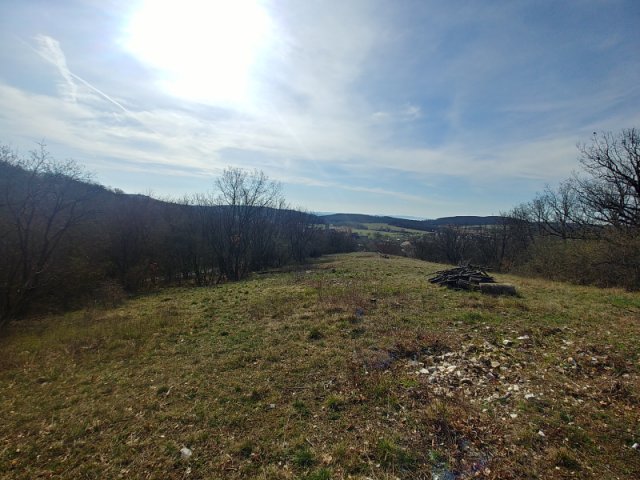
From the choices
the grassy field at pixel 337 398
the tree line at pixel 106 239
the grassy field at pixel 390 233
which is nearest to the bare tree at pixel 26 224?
the tree line at pixel 106 239

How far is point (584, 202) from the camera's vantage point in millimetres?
23469

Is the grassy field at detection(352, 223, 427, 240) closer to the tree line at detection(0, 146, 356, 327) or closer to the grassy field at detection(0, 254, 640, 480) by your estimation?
the tree line at detection(0, 146, 356, 327)

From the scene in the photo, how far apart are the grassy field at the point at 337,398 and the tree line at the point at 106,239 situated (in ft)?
34.2

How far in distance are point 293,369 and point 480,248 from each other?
58952 millimetres

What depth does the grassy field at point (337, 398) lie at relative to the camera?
3.82 meters

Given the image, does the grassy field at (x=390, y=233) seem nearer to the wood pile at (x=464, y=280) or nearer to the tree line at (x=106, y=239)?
the tree line at (x=106, y=239)

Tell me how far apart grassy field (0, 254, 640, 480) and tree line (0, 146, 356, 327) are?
1043 centimetres

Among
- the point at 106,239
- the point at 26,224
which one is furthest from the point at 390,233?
the point at 26,224

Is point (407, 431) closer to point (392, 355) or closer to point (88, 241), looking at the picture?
point (392, 355)

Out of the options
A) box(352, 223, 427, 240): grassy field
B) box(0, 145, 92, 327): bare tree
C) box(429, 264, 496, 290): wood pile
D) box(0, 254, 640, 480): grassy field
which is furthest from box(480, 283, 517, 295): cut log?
box(352, 223, 427, 240): grassy field

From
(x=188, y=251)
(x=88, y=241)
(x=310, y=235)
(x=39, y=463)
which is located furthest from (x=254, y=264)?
(x=39, y=463)

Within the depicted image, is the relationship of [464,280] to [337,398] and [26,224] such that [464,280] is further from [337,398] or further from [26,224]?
[26,224]

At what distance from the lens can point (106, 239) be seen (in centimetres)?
2553

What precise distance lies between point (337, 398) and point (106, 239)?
28544 mm
